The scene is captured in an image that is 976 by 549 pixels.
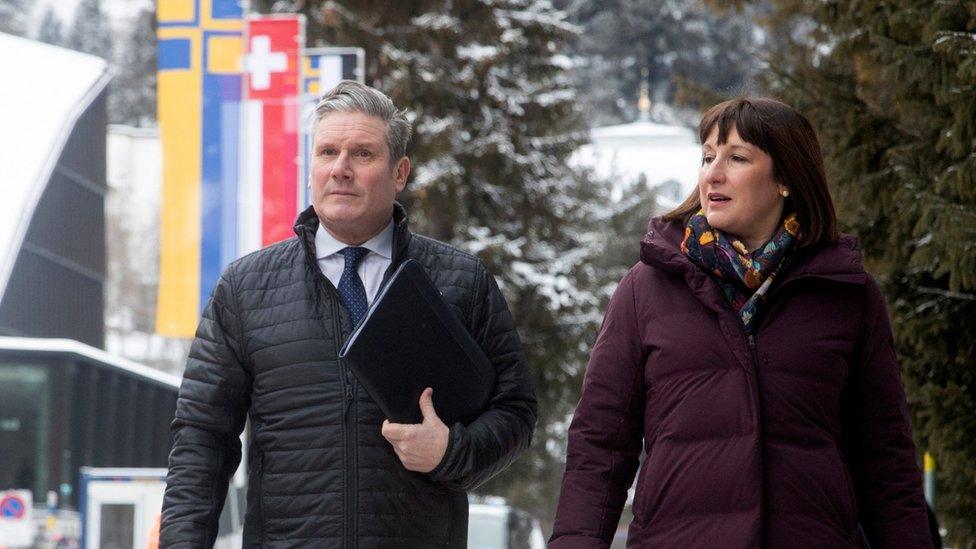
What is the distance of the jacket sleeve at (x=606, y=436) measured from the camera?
3920mm

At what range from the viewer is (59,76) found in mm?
25375

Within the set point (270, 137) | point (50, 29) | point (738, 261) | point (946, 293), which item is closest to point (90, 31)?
point (50, 29)

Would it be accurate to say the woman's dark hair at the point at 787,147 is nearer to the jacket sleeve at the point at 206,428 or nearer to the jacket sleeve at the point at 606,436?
the jacket sleeve at the point at 606,436

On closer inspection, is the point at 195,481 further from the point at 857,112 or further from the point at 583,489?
the point at 857,112

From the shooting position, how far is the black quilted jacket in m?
4.15

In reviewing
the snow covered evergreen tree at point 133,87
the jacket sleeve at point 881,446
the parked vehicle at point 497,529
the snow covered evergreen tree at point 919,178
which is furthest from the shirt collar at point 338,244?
the snow covered evergreen tree at point 133,87

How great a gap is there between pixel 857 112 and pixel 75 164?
734 inches

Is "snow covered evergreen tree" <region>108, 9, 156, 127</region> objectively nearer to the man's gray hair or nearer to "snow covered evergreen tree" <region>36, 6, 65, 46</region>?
"snow covered evergreen tree" <region>36, 6, 65, 46</region>

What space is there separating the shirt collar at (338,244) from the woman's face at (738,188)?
85 centimetres

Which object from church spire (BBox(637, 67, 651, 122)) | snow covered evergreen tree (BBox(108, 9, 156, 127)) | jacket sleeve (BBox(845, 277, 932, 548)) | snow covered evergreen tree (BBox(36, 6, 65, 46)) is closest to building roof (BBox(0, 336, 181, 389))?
jacket sleeve (BBox(845, 277, 932, 548))

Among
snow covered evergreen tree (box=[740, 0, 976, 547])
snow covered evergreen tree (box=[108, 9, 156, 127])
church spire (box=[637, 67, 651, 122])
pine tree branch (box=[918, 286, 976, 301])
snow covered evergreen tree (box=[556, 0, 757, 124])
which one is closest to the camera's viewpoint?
snow covered evergreen tree (box=[740, 0, 976, 547])

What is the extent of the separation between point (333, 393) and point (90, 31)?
84.2 m

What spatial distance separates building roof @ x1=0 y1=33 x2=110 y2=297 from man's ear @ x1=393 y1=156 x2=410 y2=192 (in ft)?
60.7

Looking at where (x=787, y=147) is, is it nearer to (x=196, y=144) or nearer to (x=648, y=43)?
(x=196, y=144)
